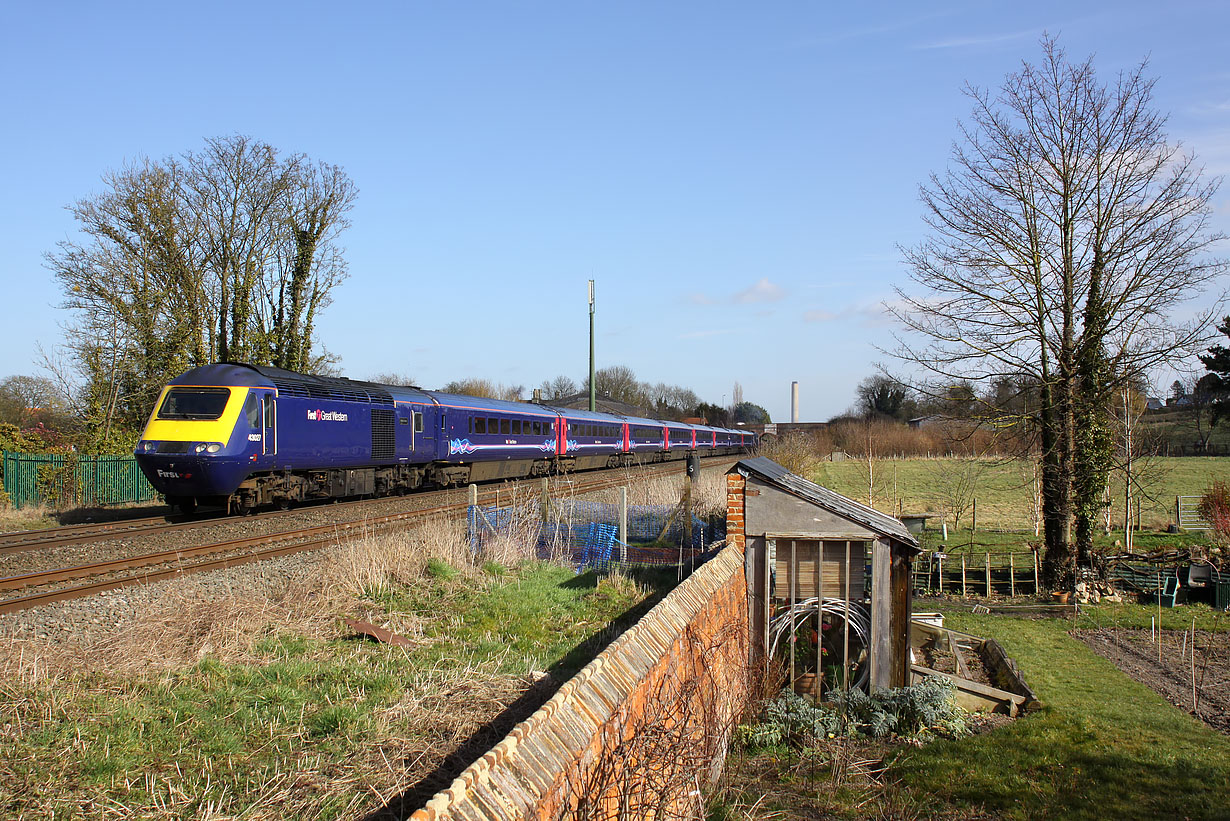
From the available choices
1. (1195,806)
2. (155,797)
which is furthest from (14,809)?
(1195,806)

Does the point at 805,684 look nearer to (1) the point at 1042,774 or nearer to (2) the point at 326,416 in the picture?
(1) the point at 1042,774

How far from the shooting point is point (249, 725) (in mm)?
4473

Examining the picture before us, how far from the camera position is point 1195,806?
717 cm

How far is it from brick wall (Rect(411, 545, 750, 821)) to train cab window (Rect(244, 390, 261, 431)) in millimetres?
10816

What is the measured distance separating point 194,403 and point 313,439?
8.77 feet

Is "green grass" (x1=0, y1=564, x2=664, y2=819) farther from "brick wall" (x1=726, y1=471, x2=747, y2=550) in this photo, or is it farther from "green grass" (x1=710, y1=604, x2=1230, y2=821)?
"brick wall" (x1=726, y1=471, x2=747, y2=550)

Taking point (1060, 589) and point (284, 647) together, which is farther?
point (1060, 589)

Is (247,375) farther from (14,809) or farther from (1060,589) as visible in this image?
(1060,589)

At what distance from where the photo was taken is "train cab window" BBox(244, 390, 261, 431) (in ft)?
47.9

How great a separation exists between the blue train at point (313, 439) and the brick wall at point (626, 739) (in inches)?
431

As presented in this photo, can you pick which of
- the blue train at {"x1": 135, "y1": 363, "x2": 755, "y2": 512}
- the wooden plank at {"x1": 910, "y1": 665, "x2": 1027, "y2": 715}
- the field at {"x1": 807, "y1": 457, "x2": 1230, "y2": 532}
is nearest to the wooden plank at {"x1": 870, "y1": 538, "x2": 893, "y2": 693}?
the wooden plank at {"x1": 910, "y1": 665, "x2": 1027, "y2": 715}

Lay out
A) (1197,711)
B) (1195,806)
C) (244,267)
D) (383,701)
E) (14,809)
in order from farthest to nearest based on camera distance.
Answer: (244,267) < (1197,711) < (1195,806) < (383,701) < (14,809)

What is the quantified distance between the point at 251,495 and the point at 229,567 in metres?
5.67

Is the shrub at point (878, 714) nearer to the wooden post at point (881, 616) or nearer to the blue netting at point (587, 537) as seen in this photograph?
the wooden post at point (881, 616)
